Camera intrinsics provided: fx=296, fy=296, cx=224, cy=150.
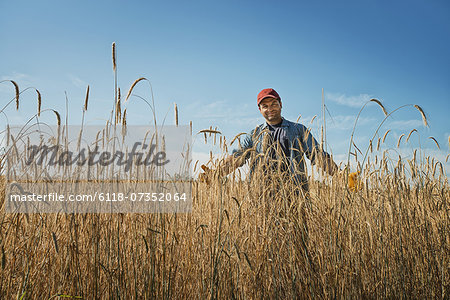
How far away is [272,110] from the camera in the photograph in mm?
3246

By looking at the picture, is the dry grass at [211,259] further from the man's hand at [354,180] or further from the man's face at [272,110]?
the man's face at [272,110]

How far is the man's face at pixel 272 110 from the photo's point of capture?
3246 mm

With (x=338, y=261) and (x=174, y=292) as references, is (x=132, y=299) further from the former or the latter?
(x=338, y=261)

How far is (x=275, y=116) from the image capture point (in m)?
3.25

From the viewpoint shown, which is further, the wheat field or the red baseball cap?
the red baseball cap

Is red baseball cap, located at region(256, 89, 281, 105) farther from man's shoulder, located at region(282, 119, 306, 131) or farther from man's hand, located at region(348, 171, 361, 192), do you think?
man's hand, located at region(348, 171, 361, 192)

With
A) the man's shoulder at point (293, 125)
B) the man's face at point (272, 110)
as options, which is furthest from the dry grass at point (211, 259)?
the man's face at point (272, 110)

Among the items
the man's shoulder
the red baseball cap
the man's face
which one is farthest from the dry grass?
the red baseball cap

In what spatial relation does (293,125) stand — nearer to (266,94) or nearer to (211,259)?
(266,94)

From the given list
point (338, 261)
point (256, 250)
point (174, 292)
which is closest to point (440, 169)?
point (338, 261)

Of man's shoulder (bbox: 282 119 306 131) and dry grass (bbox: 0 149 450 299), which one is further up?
man's shoulder (bbox: 282 119 306 131)

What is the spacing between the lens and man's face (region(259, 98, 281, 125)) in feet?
10.6

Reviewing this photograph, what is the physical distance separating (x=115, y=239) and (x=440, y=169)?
11.3 feet

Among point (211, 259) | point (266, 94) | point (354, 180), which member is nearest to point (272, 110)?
point (266, 94)
